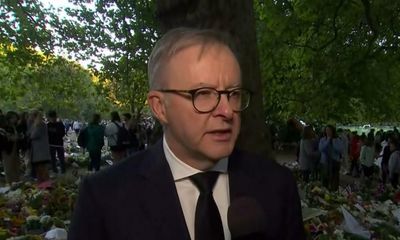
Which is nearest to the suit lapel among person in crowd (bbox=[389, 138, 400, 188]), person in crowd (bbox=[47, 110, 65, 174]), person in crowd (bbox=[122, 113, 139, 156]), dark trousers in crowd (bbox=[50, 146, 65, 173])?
person in crowd (bbox=[122, 113, 139, 156])

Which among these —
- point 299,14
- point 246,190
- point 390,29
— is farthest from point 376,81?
point 246,190

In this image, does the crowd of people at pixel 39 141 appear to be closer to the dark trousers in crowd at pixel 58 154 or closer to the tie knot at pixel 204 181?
the dark trousers in crowd at pixel 58 154

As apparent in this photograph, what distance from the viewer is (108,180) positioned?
68.9 inches

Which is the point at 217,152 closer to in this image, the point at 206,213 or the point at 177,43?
the point at 206,213

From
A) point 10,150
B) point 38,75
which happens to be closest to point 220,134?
point 10,150

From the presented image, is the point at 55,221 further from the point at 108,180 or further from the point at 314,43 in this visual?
the point at 314,43

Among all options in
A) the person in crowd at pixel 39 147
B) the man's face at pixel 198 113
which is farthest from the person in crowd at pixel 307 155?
the man's face at pixel 198 113

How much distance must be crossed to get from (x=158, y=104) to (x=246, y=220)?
1.59ft

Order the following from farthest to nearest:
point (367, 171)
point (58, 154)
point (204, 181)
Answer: point (367, 171)
point (58, 154)
point (204, 181)

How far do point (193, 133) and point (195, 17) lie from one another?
227cm

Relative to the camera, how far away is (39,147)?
34.1 ft

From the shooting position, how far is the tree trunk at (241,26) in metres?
3.79

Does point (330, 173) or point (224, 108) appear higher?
point (224, 108)

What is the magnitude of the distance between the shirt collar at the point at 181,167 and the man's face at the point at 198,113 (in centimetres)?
7
